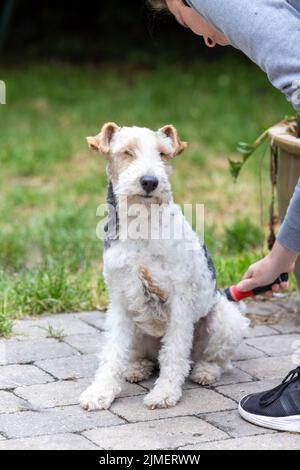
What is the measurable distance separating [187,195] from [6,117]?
11.0 feet

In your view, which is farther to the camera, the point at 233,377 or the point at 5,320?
the point at 5,320

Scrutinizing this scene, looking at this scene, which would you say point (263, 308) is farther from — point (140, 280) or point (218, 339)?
point (140, 280)

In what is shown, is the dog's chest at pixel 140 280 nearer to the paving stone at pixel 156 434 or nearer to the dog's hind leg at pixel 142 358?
the dog's hind leg at pixel 142 358

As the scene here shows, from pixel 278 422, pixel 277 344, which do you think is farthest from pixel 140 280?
pixel 277 344

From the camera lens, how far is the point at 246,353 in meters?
4.23

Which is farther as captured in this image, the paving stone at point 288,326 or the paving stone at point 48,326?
the paving stone at point 288,326

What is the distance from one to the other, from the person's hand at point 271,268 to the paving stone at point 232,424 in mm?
512

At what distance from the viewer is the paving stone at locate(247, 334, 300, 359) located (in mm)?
4246

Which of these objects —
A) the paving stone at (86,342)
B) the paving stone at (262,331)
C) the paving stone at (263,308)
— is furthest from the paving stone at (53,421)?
the paving stone at (263,308)

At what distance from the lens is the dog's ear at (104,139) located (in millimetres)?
3559

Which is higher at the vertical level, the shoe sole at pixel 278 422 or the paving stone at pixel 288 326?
the shoe sole at pixel 278 422

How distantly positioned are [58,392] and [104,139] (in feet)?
3.38

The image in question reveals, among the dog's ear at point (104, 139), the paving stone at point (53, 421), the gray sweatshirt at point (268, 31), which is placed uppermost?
the gray sweatshirt at point (268, 31)
